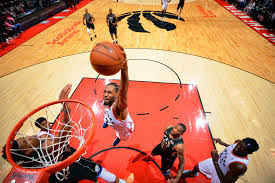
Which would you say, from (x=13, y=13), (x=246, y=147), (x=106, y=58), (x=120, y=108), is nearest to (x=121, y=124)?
(x=120, y=108)

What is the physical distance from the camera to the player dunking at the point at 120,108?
1718mm

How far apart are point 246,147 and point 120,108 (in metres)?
1.79

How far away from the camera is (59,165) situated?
56.2 inches

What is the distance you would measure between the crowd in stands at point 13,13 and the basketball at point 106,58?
8832 mm

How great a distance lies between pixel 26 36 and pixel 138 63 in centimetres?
754

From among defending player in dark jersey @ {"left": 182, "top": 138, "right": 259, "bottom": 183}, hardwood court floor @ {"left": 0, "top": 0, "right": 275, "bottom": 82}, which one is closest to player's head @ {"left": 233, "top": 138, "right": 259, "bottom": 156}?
defending player in dark jersey @ {"left": 182, "top": 138, "right": 259, "bottom": 183}

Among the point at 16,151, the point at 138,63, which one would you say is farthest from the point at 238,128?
the point at 16,151

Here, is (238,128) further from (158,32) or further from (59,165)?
(158,32)

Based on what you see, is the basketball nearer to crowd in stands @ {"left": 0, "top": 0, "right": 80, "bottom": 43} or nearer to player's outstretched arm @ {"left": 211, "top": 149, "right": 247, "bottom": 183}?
player's outstretched arm @ {"left": 211, "top": 149, "right": 247, "bottom": 183}

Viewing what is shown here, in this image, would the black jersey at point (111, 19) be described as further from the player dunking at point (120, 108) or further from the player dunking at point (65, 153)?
the player dunking at point (65, 153)

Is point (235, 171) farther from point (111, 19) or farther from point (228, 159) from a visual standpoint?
point (111, 19)

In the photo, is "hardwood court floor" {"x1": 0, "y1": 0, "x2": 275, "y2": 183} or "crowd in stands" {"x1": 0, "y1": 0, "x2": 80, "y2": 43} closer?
"hardwood court floor" {"x1": 0, "y1": 0, "x2": 275, "y2": 183}

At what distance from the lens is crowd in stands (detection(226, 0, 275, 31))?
27.7 ft

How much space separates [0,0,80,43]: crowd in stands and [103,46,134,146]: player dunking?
8.62 metres
